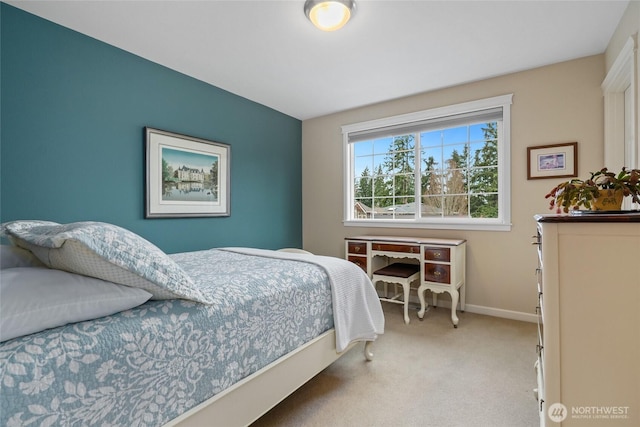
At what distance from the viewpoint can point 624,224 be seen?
3.29 feet

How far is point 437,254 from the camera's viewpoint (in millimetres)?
3025

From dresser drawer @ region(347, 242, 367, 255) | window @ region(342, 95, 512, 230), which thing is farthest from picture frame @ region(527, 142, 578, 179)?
dresser drawer @ region(347, 242, 367, 255)

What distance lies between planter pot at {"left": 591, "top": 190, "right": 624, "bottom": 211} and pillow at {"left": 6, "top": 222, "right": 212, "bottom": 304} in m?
1.63

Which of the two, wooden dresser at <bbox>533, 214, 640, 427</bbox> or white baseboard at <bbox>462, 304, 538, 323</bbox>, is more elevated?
wooden dresser at <bbox>533, 214, 640, 427</bbox>

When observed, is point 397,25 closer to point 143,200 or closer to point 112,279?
point 112,279

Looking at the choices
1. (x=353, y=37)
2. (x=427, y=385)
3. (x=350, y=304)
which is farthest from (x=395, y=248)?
→ (x=353, y=37)

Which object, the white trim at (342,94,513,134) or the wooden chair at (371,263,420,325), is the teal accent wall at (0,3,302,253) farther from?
the wooden chair at (371,263,420,325)

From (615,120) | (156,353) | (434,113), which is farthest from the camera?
(434,113)

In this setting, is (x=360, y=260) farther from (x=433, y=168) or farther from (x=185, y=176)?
(x=185, y=176)

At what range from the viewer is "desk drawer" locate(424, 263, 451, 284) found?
117 inches

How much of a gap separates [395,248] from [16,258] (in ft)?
9.54

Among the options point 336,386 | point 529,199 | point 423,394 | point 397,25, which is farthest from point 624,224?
point 529,199

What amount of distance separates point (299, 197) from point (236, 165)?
122cm

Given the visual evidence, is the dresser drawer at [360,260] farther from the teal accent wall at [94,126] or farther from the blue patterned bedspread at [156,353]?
the blue patterned bedspread at [156,353]
